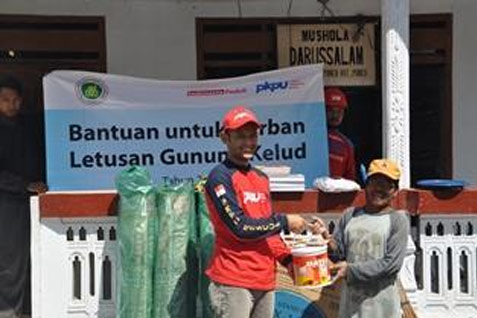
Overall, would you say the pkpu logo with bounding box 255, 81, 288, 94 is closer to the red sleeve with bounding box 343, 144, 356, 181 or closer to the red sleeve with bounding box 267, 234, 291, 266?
the red sleeve with bounding box 343, 144, 356, 181

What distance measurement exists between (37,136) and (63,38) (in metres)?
1.31

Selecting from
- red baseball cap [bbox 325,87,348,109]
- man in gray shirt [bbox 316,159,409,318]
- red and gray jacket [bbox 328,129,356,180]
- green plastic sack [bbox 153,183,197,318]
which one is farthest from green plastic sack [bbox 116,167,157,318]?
red baseball cap [bbox 325,87,348,109]

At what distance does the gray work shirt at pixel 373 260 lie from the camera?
486 cm

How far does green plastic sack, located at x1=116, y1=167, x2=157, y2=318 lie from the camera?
602 centimetres

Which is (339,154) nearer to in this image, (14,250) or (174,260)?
(174,260)

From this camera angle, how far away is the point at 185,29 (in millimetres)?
8547

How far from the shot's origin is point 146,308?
6020 millimetres

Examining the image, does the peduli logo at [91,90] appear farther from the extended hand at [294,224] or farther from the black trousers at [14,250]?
the extended hand at [294,224]

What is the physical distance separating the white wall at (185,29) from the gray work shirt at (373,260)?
394 centimetres

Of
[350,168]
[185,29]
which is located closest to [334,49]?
[185,29]

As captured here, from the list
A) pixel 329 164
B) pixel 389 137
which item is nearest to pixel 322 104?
pixel 329 164

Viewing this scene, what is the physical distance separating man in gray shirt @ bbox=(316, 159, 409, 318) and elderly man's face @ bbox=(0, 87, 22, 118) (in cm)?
322

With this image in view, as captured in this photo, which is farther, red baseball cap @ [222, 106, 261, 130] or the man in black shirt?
the man in black shirt

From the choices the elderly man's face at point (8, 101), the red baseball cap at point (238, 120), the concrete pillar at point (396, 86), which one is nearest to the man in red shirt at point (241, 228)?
the red baseball cap at point (238, 120)
